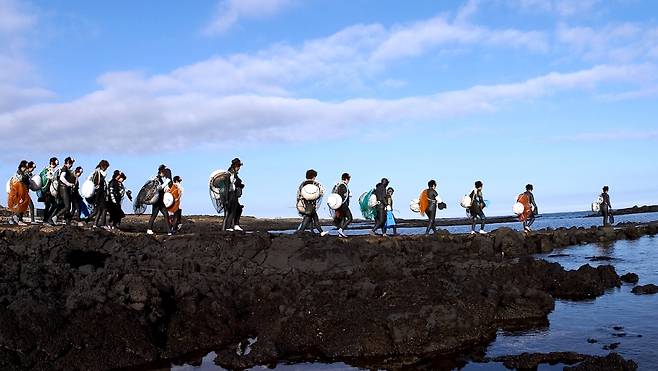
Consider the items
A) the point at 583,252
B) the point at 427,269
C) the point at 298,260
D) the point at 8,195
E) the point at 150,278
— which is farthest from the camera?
the point at 583,252

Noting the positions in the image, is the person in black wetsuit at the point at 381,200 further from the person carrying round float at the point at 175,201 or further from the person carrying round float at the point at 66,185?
the person carrying round float at the point at 66,185

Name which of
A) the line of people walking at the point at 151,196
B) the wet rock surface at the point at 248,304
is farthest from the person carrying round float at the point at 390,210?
the wet rock surface at the point at 248,304

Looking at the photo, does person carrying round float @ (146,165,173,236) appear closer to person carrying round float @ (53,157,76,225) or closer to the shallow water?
person carrying round float @ (53,157,76,225)

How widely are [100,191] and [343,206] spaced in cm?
776

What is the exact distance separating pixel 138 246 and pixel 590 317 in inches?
432

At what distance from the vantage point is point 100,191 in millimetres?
19656

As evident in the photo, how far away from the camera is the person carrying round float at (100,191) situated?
1958 cm

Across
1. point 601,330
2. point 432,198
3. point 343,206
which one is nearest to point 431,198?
point 432,198

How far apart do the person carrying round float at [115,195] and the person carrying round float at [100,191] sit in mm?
298

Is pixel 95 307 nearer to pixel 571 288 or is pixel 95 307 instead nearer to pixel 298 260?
pixel 298 260

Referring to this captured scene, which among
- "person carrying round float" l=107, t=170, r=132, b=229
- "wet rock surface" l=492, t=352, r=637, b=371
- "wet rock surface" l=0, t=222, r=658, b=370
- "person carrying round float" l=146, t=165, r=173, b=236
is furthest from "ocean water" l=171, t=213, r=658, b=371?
"person carrying round float" l=107, t=170, r=132, b=229

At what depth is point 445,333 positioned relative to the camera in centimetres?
937

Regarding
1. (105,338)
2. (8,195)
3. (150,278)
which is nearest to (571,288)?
(150,278)

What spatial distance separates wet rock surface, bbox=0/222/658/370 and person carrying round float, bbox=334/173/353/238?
520cm
